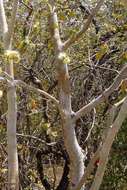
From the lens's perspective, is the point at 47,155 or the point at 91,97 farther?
the point at 47,155

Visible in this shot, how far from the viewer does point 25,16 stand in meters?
5.91

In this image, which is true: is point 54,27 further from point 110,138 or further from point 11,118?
point 110,138

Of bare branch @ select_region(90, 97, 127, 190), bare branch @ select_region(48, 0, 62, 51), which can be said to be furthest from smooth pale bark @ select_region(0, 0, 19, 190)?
bare branch @ select_region(90, 97, 127, 190)

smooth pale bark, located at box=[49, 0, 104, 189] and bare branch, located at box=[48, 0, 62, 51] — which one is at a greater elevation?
bare branch, located at box=[48, 0, 62, 51]

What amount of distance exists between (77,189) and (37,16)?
A: 2.05 meters

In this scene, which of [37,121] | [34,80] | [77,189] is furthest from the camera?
[37,121]

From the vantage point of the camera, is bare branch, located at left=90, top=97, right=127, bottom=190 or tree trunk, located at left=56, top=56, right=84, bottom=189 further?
tree trunk, located at left=56, top=56, right=84, bottom=189

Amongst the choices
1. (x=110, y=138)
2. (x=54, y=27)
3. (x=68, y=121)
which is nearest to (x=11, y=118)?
(x=68, y=121)

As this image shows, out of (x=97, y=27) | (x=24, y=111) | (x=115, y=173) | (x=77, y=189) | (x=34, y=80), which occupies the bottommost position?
(x=115, y=173)

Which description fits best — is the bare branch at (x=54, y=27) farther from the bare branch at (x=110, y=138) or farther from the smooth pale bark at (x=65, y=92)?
the bare branch at (x=110, y=138)

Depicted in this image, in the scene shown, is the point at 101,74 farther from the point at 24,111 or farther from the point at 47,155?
the point at 47,155

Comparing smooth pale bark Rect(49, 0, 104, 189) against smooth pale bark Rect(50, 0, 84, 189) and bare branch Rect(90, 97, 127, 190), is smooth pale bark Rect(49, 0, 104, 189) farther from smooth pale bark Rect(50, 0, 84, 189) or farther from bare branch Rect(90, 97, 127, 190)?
bare branch Rect(90, 97, 127, 190)

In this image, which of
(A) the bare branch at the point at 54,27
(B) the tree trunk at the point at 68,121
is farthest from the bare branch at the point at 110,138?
(A) the bare branch at the point at 54,27

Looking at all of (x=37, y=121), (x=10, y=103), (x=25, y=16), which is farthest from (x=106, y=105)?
(x=10, y=103)
